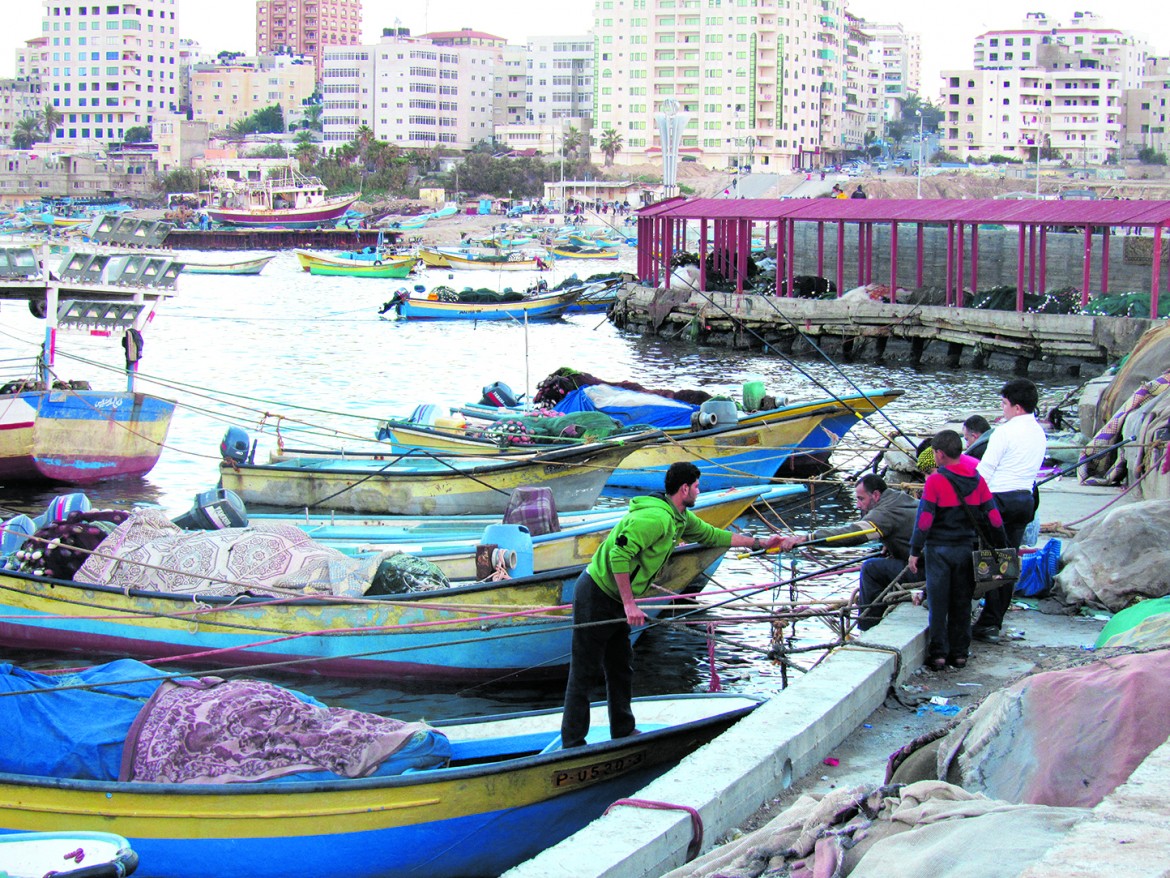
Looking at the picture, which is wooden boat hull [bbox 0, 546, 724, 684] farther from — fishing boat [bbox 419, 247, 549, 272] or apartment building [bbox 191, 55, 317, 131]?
apartment building [bbox 191, 55, 317, 131]

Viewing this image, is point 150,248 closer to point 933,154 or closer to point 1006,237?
point 1006,237

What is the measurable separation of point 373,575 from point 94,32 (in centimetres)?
18495

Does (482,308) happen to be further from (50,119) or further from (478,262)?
(50,119)

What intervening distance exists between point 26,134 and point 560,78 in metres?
73.9

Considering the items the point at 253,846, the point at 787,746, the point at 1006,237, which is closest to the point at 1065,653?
the point at 787,746

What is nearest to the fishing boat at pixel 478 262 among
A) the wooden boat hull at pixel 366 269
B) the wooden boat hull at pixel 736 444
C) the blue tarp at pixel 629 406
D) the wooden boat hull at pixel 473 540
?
the wooden boat hull at pixel 366 269

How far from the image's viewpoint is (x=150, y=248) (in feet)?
76.2

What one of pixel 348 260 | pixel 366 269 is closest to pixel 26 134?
pixel 348 260

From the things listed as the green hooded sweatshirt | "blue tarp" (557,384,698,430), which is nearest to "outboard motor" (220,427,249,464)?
"blue tarp" (557,384,698,430)

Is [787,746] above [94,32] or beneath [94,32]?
beneath

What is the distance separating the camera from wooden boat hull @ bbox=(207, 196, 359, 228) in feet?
367

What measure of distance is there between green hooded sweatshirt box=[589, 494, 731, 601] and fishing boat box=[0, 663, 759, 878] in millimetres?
941

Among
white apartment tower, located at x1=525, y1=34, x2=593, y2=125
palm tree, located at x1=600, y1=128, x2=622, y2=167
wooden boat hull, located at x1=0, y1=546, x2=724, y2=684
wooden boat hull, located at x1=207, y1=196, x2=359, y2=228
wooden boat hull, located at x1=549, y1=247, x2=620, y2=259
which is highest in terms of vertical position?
white apartment tower, located at x1=525, y1=34, x2=593, y2=125

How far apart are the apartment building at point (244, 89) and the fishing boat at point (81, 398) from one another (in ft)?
575
